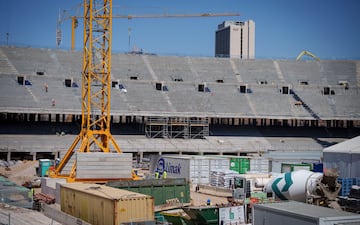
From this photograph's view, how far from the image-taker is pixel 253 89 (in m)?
A: 62.1

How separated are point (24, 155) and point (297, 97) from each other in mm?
29870

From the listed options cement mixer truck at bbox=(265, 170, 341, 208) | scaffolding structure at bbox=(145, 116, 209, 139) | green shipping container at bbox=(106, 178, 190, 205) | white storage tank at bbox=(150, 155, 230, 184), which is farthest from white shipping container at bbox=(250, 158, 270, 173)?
scaffolding structure at bbox=(145, 116, 209, 139)

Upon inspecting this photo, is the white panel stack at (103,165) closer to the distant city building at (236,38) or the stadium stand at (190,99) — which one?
the stadium stand at (190,99)

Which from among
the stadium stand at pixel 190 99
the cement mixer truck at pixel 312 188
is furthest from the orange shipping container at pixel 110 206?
the stadium stand at pixel 190 99

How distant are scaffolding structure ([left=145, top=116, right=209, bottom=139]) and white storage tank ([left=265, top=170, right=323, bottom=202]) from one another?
95.6 feet

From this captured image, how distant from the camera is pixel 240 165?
38781 mm

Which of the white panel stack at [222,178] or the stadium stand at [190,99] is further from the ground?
the stadium stand at [190,99]

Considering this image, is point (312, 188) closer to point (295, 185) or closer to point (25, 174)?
point (295, 185)

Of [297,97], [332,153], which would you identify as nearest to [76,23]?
[297,97]

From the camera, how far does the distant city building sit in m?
133

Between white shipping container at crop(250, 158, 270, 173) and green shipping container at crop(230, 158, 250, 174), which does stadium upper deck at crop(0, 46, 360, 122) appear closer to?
white shipping container at crop(250, 158, 270, 173)

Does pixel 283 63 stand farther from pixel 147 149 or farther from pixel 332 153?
pixel 332 153

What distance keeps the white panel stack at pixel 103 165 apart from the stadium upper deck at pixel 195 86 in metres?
19.6

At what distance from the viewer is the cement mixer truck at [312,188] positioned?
75.6 ft
